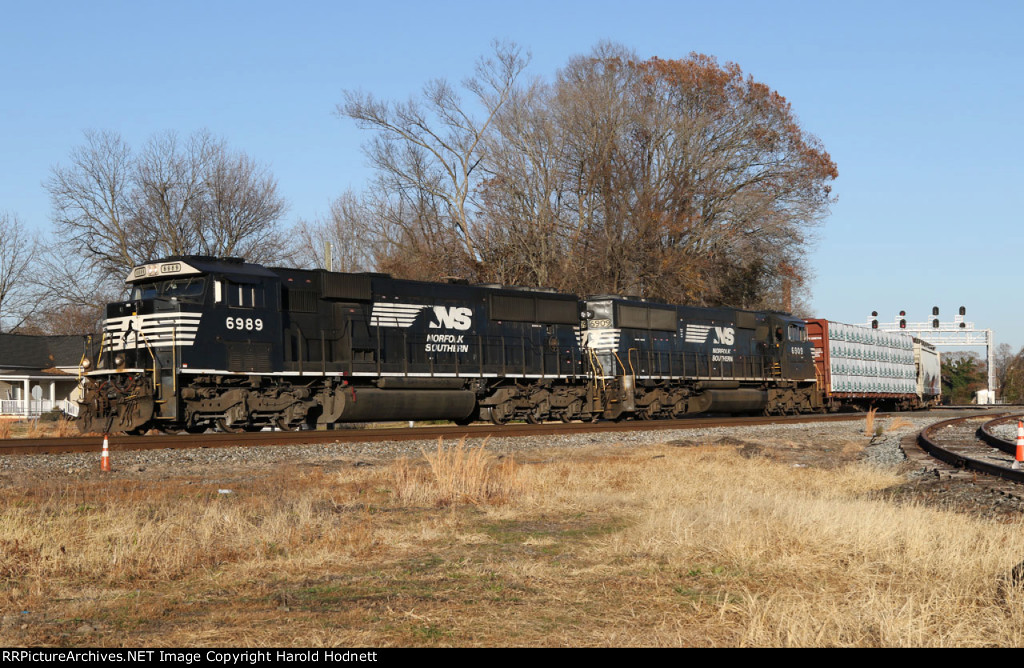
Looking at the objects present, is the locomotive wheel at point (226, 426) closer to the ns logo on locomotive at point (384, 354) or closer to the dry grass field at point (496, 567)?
the ns logo on locomotive at point (384, 354)

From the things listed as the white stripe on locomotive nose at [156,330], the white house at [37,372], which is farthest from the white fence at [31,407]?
the white stripe on locomotive nose at [156,330]

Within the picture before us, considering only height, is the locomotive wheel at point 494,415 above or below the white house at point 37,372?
below

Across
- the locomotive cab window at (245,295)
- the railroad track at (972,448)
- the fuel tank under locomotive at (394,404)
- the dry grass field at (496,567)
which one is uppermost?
the locomotive cab window at (245,295)

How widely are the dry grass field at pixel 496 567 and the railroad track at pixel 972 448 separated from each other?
122 inches

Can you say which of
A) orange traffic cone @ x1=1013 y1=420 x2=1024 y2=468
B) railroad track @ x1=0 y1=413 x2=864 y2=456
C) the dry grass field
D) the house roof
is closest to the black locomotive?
railroad track @ x1=0 y1=413 x2=864 y2=456

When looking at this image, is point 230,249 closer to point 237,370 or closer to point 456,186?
point 456,186

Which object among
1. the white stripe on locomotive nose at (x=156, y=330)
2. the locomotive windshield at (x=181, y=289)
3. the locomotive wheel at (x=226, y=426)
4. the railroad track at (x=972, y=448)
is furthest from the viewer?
the locomotive wheel at (x=226, y=426)

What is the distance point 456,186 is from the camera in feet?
141

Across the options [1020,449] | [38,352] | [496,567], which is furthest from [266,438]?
[38,352]

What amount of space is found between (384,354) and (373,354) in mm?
308

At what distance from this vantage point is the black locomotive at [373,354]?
18734 millimetres

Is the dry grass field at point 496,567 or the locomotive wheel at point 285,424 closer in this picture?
the dry grass field at point 496,567

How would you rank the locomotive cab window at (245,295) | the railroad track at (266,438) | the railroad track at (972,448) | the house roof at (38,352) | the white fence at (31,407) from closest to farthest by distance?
the railroad track at (972,448) → the railroad track at (266,438) → the locomotive cab window at (245,295) → the white fence at (31,407) → the house roof at (38,352)

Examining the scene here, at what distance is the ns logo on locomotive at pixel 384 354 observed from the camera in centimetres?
1875
